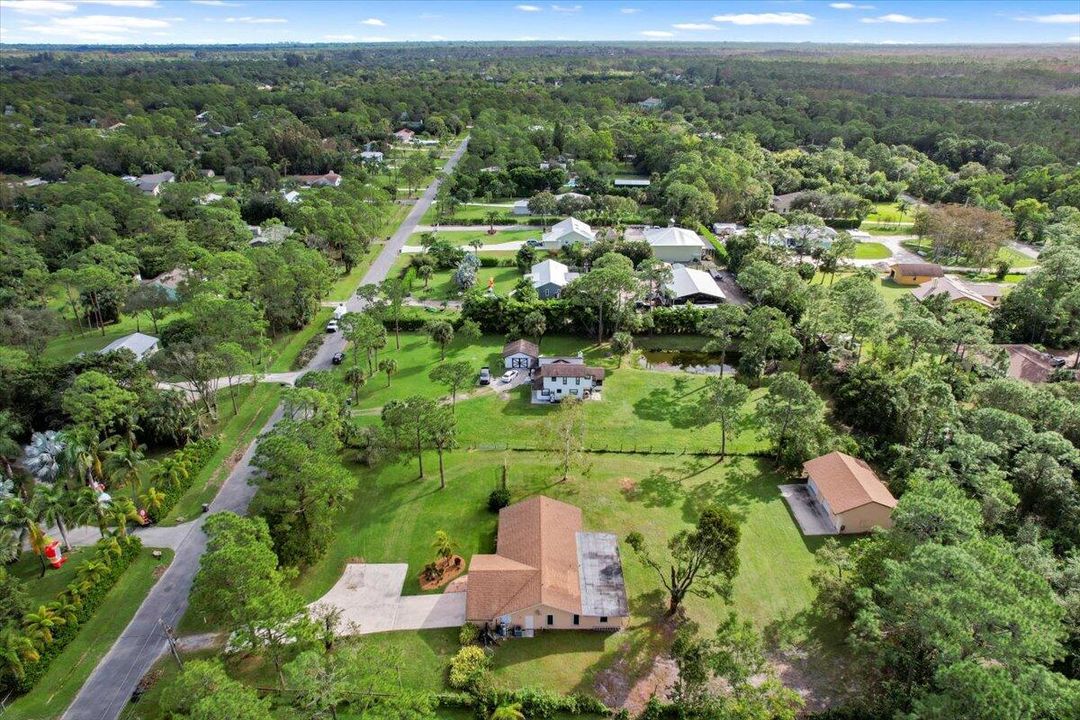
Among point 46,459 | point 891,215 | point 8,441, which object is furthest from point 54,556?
point 891,215

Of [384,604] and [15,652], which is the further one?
[384,604]

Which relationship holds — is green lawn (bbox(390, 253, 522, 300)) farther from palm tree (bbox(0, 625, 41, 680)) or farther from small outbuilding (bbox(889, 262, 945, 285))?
palm tree (bbox(0, 625, 41, 680))

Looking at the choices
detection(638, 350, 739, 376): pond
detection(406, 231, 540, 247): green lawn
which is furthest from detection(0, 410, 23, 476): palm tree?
detection(406, 231, 540, 247): green lawn

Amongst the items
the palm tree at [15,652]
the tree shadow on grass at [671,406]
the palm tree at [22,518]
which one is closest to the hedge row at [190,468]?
the palm tree at [22,518]

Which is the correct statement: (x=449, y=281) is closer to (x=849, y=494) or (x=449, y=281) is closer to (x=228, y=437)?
(x=228, y=437)

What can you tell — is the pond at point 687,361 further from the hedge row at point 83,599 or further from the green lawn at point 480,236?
the hedge row at point 83,599
